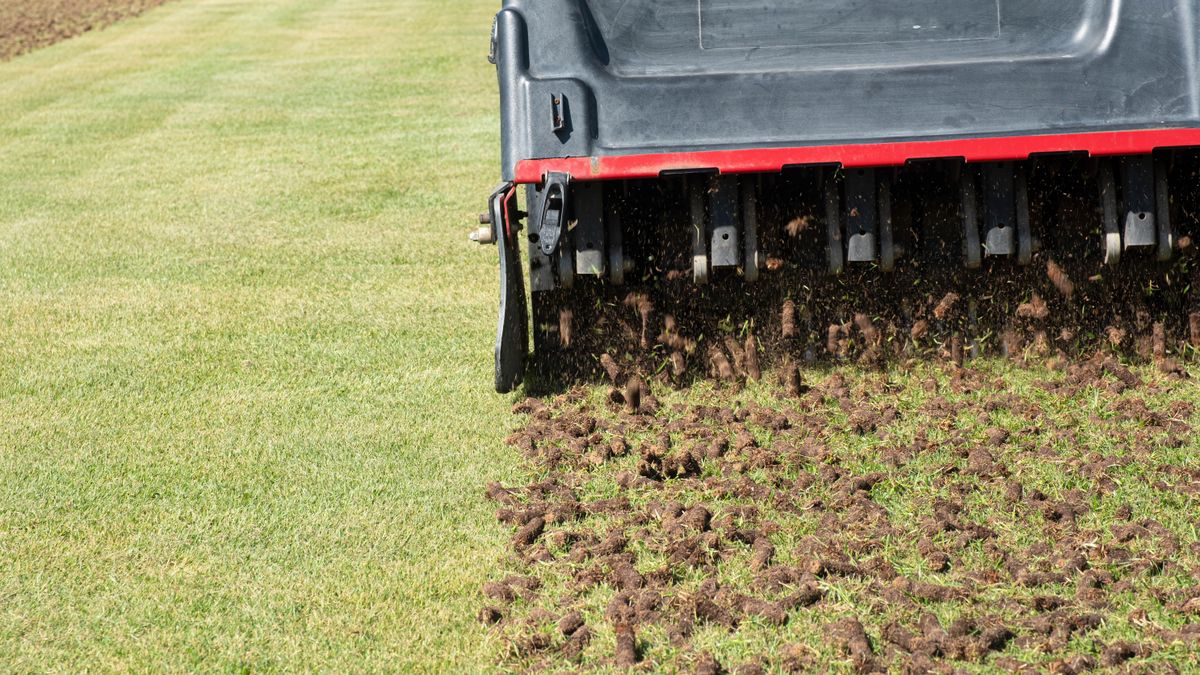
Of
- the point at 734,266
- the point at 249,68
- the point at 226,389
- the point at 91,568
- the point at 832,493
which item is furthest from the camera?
the point at 249,68

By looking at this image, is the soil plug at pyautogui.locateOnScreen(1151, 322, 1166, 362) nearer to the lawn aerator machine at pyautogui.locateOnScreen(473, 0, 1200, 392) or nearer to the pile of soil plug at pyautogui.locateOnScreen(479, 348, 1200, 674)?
the pile of soil plug at pyautogui.locateOnScreen(479, 348, 1200, 674)

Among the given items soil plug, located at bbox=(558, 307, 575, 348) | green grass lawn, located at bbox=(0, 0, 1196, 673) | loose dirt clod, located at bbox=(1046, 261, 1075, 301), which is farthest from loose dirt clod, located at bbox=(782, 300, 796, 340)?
loose dirt clod, located at bbox=(1046, 261, 1075, 301)

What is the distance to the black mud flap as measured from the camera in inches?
204

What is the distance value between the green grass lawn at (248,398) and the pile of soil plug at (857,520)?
0.29 m

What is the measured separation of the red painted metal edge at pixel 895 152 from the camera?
16.4 ft

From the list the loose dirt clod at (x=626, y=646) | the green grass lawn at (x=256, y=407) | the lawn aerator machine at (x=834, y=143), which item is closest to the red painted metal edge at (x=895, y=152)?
the lawn aerator machine at (x=834, y=143)

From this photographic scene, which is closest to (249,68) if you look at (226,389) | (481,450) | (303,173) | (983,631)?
(303,173)

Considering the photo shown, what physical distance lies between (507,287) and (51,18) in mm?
21647

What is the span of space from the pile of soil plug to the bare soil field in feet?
57.8

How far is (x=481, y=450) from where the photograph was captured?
498cm

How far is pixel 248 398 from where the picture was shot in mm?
5680

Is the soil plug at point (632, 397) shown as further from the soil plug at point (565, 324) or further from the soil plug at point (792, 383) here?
the soil plug at point (792, 383)

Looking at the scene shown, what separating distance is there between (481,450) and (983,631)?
2.09 m

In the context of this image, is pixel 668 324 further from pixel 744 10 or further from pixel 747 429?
pixel 744 10
